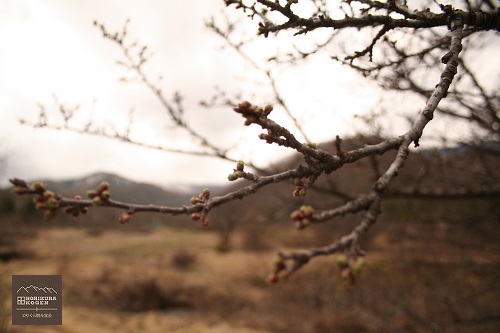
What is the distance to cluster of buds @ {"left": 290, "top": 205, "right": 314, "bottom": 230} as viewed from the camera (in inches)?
37.8

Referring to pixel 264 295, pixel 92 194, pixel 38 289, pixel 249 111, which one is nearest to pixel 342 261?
pixel 249 111

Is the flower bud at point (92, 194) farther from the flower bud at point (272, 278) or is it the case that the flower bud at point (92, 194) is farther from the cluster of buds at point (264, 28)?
the cluster of buds at point (264, 28)

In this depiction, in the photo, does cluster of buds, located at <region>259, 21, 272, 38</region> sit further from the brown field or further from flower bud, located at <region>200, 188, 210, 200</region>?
the brown field

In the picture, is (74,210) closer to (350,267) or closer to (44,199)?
(44,199)

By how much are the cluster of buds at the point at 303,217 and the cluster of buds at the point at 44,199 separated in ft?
2.88

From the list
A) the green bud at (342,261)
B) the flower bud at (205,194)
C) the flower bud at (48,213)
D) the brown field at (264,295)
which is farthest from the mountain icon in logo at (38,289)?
the green bud at (342,261)

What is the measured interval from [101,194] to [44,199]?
0.20 m

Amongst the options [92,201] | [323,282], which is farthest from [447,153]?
[323,282]

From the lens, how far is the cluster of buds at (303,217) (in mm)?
959

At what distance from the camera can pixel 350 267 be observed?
2.83ft

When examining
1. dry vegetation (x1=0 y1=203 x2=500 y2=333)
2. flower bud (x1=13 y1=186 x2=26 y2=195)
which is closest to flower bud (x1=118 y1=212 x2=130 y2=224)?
flower bud (x1=13 y1=186 x2=26 y2=195)

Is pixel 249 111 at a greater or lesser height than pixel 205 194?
greater

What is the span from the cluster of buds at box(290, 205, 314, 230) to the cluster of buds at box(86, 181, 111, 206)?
72 centimetres

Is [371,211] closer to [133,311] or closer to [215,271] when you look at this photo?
[133,311]
